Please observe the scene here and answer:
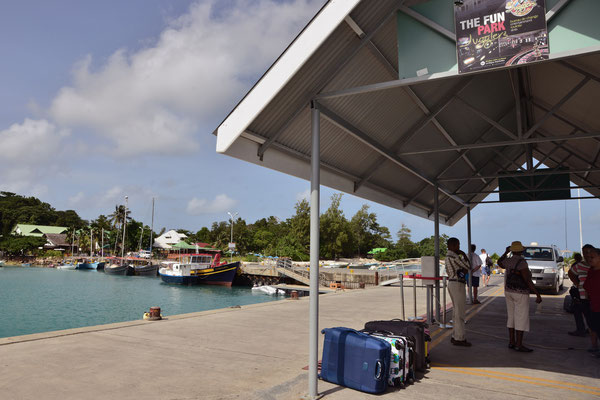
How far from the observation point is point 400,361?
16.7ft

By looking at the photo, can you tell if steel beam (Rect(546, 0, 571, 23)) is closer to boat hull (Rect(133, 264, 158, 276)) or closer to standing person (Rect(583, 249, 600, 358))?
standing person (Rect(583, 249, 600, 358))

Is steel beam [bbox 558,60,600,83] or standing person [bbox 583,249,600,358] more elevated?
steel beam [bbox 558,60,600,83]

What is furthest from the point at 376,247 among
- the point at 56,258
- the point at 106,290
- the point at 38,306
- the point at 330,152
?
the point at 330,152

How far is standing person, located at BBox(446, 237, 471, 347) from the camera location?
730cm

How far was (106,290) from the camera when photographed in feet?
148

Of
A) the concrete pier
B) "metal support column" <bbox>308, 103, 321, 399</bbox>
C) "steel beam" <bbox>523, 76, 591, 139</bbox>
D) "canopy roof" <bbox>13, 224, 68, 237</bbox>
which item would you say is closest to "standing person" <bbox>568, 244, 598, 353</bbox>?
the concrete pier

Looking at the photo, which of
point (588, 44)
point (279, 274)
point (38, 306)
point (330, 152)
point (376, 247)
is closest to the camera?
point (588, 44)

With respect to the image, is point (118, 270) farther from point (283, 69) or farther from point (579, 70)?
point (579, 70)

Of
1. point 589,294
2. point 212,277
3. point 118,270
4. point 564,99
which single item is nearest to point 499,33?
point 564,99

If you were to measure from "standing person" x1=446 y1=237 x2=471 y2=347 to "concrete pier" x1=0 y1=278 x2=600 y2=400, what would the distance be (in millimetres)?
283

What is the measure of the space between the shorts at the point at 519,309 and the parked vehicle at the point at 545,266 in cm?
1097

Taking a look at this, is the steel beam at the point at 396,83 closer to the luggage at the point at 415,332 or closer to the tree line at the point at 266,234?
the luggage at the point at 415,332

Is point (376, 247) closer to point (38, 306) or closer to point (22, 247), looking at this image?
point (38, 306)

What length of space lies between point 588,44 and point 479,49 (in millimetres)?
1023
